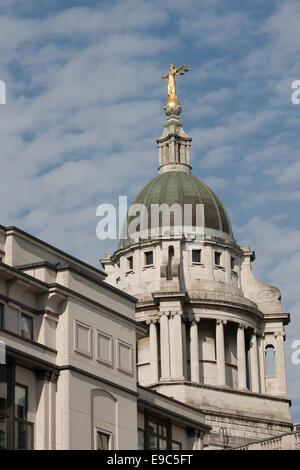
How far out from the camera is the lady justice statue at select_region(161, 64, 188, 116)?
124 meters

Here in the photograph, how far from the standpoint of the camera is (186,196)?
114562 millimetres

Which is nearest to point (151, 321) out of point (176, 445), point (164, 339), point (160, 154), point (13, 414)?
point (164, 339)

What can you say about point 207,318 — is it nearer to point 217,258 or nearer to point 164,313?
point 164,313

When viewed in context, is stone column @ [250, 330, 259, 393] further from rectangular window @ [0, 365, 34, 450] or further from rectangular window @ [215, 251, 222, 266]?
rectangular window @ [0, 365, 34, 450]

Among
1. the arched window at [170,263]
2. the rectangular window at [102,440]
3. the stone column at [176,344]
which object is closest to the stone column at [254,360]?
the stone column at [176,344]

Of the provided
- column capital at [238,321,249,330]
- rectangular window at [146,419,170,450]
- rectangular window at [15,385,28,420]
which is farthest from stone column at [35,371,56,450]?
column capital at [238,321,249,330]

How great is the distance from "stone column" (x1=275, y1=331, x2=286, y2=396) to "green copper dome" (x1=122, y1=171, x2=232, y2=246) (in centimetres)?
943

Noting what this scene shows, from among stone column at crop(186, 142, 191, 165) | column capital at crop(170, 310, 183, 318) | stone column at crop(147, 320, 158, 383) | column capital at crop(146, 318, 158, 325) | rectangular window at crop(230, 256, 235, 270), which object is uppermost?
stone column at crop(186, 142, 191, 165)

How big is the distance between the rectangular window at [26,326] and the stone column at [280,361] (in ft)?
186

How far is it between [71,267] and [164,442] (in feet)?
36.9

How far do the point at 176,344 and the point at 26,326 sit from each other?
49.7 meters

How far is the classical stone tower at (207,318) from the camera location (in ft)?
349
